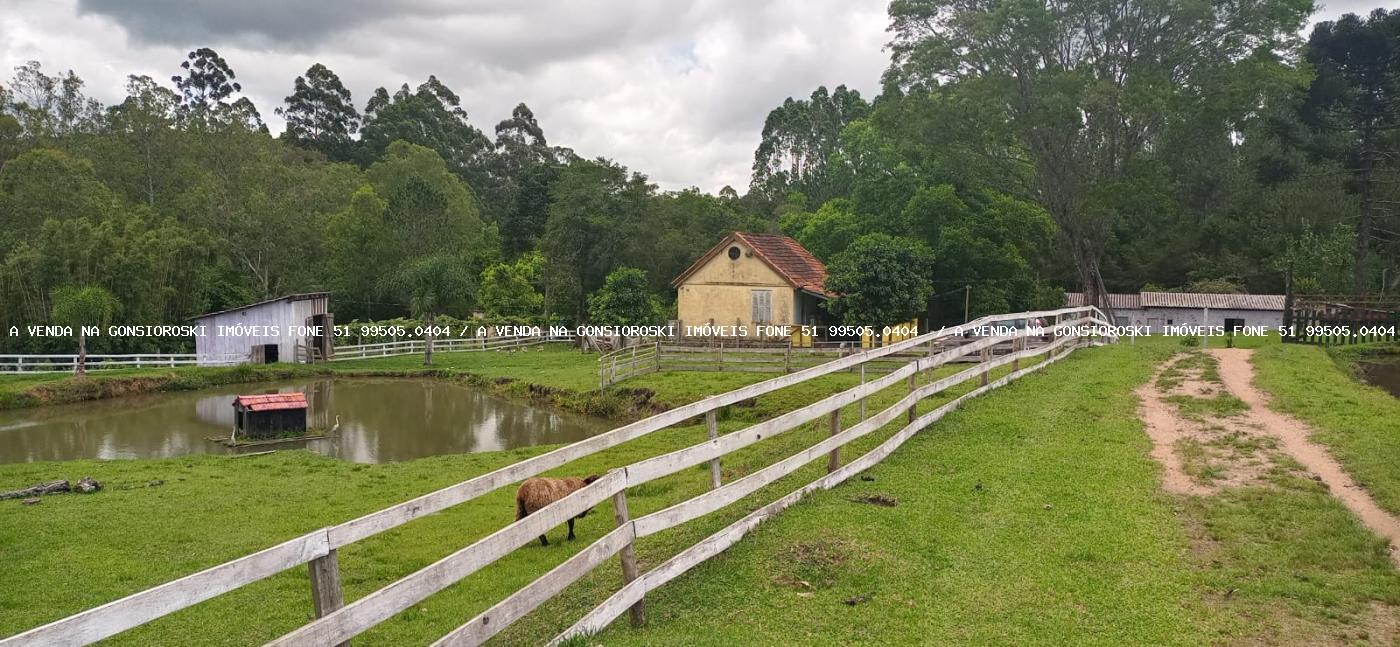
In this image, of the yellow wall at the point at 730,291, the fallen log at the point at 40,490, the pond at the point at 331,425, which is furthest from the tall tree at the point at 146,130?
the fallen log at the point at 40,490

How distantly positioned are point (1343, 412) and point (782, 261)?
2500cm

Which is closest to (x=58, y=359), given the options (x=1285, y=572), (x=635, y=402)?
(x=635, y=402)

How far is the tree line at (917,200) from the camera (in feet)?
110

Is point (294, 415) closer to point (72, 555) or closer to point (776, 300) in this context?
point (72, 555)

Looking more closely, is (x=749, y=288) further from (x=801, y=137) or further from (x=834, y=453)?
(x=801, y=137)

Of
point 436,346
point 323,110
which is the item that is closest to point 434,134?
point 323,110

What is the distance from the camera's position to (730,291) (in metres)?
35.5

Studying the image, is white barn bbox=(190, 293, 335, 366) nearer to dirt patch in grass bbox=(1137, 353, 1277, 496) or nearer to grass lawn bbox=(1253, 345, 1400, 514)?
dirt patch in grass bbox=(1137, 353, 1277, 496)

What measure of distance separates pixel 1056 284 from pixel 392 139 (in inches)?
2645

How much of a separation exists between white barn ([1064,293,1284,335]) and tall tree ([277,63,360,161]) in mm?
76816

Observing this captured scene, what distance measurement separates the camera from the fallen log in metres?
13.1

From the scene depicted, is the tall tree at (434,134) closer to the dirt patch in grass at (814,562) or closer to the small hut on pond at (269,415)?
the small hut on pond at (269,415)

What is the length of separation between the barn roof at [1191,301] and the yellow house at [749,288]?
1466 cm

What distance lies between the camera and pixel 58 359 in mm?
33781
